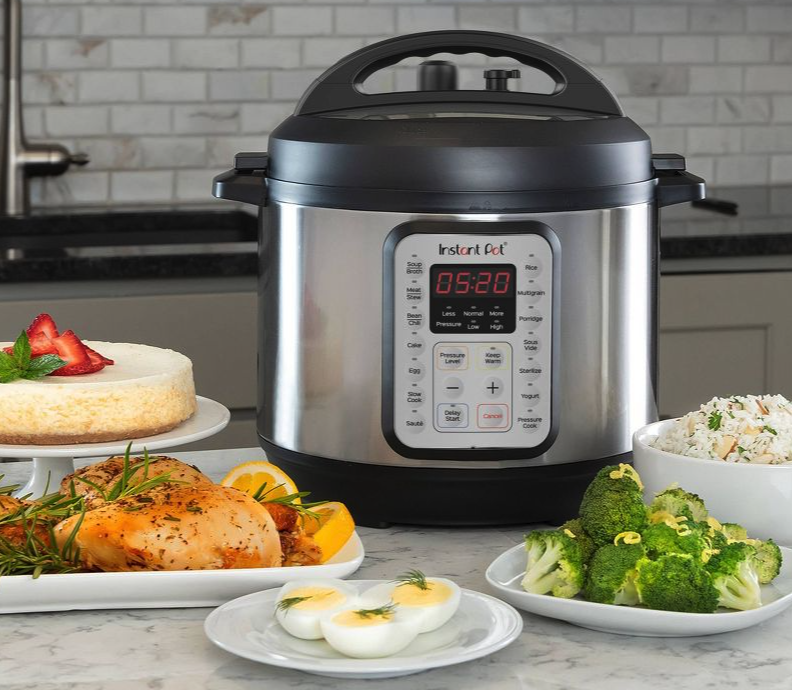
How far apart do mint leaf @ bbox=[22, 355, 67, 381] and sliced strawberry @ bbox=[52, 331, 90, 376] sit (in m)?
0.02

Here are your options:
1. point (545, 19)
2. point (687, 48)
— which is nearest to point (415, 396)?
point (545, 19)

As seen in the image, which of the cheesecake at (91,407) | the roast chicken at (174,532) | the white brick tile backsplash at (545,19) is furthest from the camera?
the white brick tile backsplash at (545,19)

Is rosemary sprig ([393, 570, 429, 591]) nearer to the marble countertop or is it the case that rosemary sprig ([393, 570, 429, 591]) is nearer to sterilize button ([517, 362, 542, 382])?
the marble countertop

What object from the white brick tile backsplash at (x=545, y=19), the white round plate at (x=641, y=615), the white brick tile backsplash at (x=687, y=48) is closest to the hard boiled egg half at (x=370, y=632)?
the white round plate at (x=641, y=615)

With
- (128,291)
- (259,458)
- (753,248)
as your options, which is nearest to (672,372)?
(753,248)

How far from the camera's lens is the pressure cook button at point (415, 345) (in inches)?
39.4

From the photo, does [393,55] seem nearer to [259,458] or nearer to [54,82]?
[259,458]

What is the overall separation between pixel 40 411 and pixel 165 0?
6.45ft

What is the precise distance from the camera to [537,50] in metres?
1.12

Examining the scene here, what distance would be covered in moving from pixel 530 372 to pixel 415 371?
0.30ft

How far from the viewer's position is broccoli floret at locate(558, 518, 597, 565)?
0.83 metres

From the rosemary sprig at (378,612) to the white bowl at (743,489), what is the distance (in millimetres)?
276

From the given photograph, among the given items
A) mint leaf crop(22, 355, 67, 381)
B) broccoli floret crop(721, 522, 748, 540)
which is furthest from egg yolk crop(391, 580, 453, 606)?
mint leaf crop(22, 355, 67, 381)

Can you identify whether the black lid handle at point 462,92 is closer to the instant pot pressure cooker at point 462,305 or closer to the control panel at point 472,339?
the instant pot pressure cooker at point 462,305
